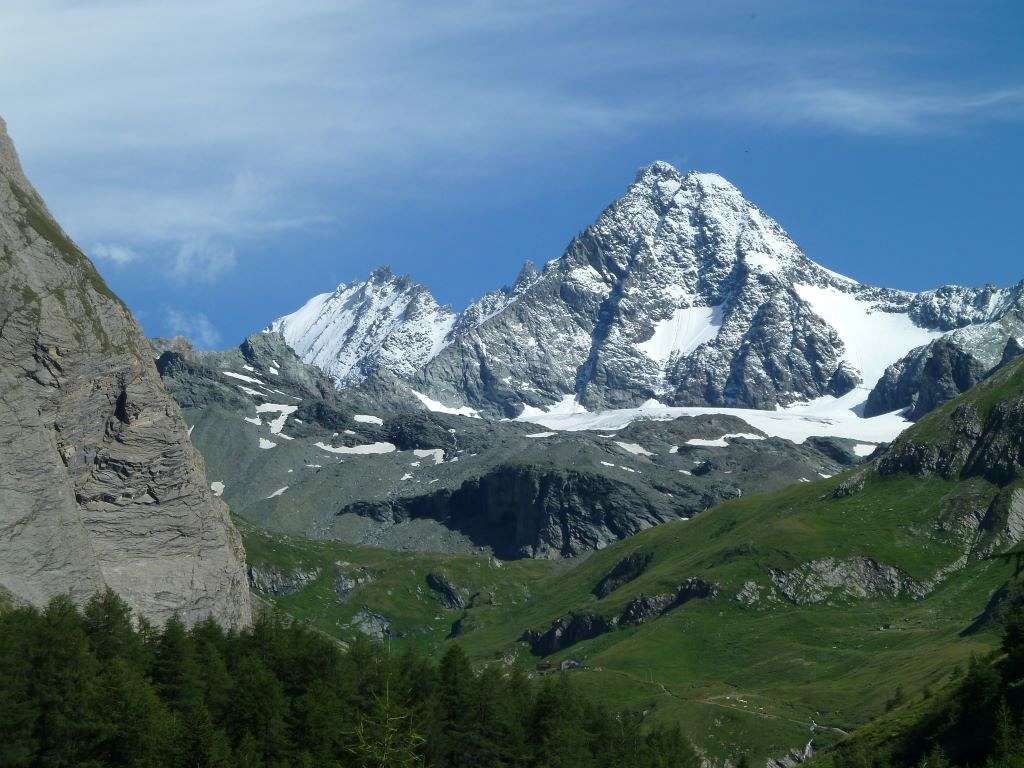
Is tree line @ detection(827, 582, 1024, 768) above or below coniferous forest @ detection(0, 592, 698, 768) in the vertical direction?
below

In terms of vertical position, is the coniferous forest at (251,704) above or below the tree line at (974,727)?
above

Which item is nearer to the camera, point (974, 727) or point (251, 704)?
point (974, 727)

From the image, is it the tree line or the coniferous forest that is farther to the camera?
the coniferous forest

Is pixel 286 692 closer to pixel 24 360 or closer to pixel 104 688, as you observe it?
pixel 104 688

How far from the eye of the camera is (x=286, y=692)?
153m

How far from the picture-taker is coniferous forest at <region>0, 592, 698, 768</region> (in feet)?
414

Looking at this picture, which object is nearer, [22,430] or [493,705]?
[493,705]

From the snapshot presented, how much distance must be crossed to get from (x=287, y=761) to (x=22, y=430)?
240 feet

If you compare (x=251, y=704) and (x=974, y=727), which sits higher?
(x=251, y=704)

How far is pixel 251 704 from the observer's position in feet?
459

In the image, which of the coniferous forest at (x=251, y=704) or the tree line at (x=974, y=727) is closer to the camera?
the tree line at (x=974, y=727)

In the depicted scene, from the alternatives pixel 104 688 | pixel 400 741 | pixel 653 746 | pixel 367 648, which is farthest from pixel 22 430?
pixel 400 741

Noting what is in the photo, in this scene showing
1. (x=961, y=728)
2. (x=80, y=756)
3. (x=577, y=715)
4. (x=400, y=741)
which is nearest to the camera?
(x=400, y=741)

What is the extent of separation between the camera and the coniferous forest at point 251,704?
414 ft
